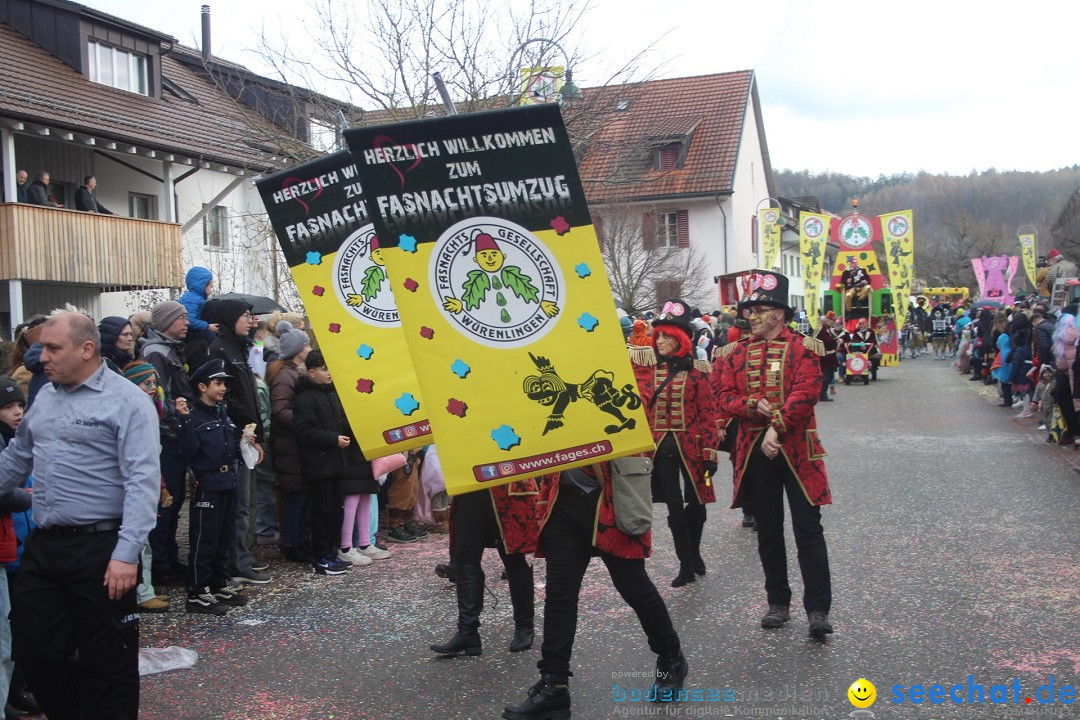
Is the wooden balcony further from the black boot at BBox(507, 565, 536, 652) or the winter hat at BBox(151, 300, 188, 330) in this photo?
the black boot at BBox(507, 565, 536, 652)

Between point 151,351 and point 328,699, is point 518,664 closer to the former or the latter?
point 328,699

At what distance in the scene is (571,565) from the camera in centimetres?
487

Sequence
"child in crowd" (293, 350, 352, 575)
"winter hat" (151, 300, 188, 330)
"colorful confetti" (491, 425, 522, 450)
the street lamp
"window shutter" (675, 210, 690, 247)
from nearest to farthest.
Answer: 1. "colorful confetti" (491, 425, 522, 450)
2. "winter hat" (151, 300, 188, 330)
3. "child in crowd" (293, 350, 352, 575)
4. the street lamp
5. "window shutter" (675, 210, 690, 247)

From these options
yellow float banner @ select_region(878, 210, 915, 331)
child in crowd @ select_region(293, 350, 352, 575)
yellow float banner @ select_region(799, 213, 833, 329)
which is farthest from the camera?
yellow float banner @ select_region(799, 213, 833, 329)

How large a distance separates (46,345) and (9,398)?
1261mm

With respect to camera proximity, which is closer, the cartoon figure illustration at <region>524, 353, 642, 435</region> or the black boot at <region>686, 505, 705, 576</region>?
the cartoon figure illustration at <region>524, 353, 642, 435</region>

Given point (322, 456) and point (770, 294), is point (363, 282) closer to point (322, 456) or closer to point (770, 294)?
point (770, 294)

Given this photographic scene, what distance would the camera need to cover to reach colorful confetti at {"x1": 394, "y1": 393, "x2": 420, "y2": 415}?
5.61m

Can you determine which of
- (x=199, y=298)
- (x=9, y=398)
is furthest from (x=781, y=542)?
(x=199, y=298)

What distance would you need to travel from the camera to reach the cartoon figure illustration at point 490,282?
423cm

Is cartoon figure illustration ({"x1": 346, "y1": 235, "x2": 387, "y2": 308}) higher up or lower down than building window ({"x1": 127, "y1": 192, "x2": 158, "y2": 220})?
lower down

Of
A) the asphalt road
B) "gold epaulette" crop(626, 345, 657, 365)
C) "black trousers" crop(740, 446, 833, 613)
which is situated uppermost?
"gold epaulette" crop(626, 345, 657, 365)

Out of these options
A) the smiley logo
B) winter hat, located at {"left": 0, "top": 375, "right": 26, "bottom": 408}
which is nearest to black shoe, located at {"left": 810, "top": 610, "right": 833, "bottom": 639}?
the smiley logo

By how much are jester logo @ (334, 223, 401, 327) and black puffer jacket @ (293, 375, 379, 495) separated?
2.44 m
